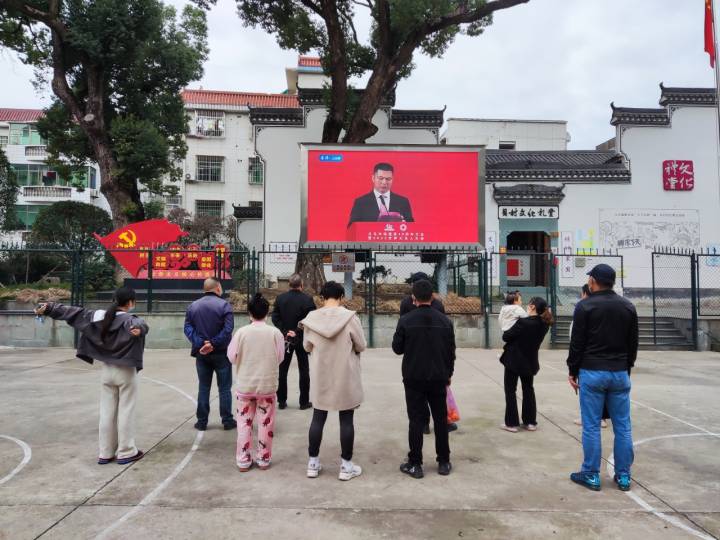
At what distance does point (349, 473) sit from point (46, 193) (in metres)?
38.7

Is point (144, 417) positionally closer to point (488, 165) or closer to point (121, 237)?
point (121, 237)

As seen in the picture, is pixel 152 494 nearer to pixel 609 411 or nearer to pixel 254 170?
pixel 609 411

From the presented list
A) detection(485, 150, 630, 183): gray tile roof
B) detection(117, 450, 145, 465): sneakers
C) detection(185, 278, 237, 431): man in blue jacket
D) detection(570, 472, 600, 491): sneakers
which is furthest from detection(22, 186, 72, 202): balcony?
detection(570, 472, 600, 491): sneakers

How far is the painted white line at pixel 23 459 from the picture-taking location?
13.8 feet

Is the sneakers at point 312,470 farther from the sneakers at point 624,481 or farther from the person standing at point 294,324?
the sneakers at point 624,481

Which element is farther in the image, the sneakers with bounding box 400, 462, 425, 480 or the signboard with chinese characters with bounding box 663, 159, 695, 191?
the signboard with chinese characters with bounding box 663, 159, 695, 191

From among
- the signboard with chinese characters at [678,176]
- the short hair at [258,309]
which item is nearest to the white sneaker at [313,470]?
the short hair at [258,309]

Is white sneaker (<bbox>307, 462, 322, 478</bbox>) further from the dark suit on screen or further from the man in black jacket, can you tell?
the dark suit on screen

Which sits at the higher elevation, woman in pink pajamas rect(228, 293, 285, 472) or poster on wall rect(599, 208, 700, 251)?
poster on wall rect(599, 208, 700, 251)

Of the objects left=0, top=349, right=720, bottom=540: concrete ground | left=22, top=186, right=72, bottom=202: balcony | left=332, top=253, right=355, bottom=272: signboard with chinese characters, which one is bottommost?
left=0, top=349, right=720, bottom=540: concrete ground

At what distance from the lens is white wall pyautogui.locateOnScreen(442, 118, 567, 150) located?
93.5 feet

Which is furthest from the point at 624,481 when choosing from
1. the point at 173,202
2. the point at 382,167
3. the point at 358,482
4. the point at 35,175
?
the point at 35,175

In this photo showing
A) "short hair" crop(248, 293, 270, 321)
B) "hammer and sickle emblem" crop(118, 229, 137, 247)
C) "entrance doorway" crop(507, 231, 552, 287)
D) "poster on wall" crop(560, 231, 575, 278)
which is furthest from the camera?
"entrance doorway" crop(507, 231, 552, 287)

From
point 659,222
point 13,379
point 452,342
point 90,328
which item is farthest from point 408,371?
point 659,222
